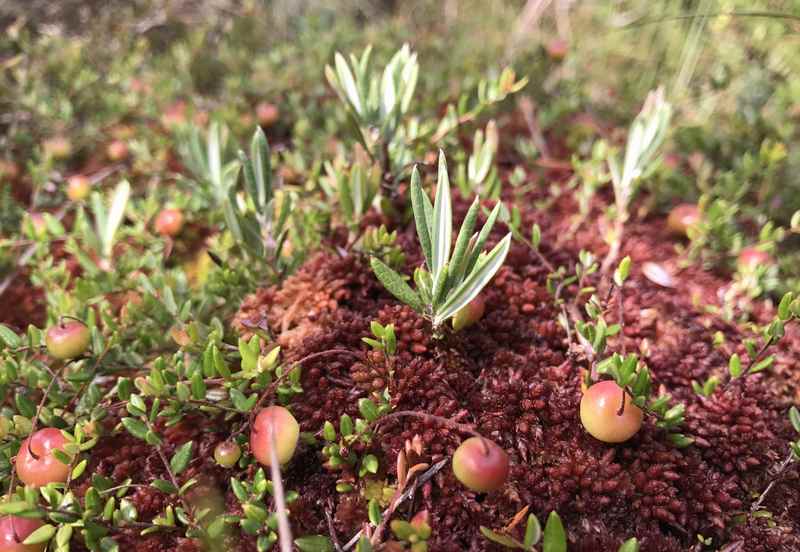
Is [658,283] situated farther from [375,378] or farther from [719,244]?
[375,378]

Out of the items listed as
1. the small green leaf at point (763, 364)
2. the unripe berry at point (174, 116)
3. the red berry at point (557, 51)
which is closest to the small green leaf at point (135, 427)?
the small green leaf at point (763, 364)

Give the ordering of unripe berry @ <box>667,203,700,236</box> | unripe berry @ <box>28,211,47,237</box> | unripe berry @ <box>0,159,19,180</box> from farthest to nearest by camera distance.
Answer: unripe berry @ <box>0,159,19,180</box> → unripe berry @ <box>667,203,700,236</box> → unripe berry @ <box>28,211,47,237</box>

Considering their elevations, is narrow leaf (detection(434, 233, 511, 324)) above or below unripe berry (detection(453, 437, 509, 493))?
above

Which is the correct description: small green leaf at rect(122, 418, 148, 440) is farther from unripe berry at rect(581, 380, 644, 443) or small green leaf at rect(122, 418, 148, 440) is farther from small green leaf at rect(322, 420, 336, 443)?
unripe berry at rect(581, 380, 644, 443)

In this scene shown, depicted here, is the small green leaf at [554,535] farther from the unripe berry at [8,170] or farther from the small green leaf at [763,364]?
the unripe berry at [8,170]

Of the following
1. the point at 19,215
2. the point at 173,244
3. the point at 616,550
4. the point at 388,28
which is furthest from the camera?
the point at 388,28

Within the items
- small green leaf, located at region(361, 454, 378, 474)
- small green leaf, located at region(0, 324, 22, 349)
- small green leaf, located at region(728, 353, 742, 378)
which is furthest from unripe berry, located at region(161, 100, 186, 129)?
small green leaf, located at region(728, 353, 742, 378)

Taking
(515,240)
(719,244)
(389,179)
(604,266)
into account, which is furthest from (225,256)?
(719,244)
